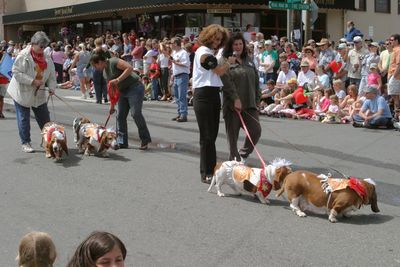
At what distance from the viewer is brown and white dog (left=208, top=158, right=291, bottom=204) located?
6.10m

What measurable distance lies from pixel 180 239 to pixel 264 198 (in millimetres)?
1466

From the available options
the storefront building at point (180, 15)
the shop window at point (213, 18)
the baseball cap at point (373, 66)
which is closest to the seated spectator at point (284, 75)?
the baseball cap at point (373, 66)

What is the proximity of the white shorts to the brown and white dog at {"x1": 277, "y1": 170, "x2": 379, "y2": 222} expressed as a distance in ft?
23.6

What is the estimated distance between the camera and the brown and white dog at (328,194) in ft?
18.3

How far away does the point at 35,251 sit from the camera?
8.66ft

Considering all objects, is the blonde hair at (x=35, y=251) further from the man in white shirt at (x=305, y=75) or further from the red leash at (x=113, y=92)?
the man in white shirt at (x=305, y=75)

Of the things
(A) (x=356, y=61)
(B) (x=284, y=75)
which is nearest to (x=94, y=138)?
(B) (x=284, y=75)

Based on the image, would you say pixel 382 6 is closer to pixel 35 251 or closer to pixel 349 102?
pixel 349 102

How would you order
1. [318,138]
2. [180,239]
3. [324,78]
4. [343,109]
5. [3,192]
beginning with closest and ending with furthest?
[180,239], [3,192], [318,138], [343,109], [324,78]

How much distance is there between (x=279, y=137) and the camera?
10977 mm

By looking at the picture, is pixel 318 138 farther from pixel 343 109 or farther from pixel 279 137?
pixel 343 109

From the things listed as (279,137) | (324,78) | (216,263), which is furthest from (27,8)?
(216,263)

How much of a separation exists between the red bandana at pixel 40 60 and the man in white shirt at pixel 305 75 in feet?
24.0

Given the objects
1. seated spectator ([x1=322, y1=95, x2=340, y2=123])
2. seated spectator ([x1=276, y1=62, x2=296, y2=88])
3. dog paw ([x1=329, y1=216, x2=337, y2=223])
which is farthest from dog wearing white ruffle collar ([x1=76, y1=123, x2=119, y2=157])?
seated spectator ([x1=276, y1=62, x2=296, y2=88])
